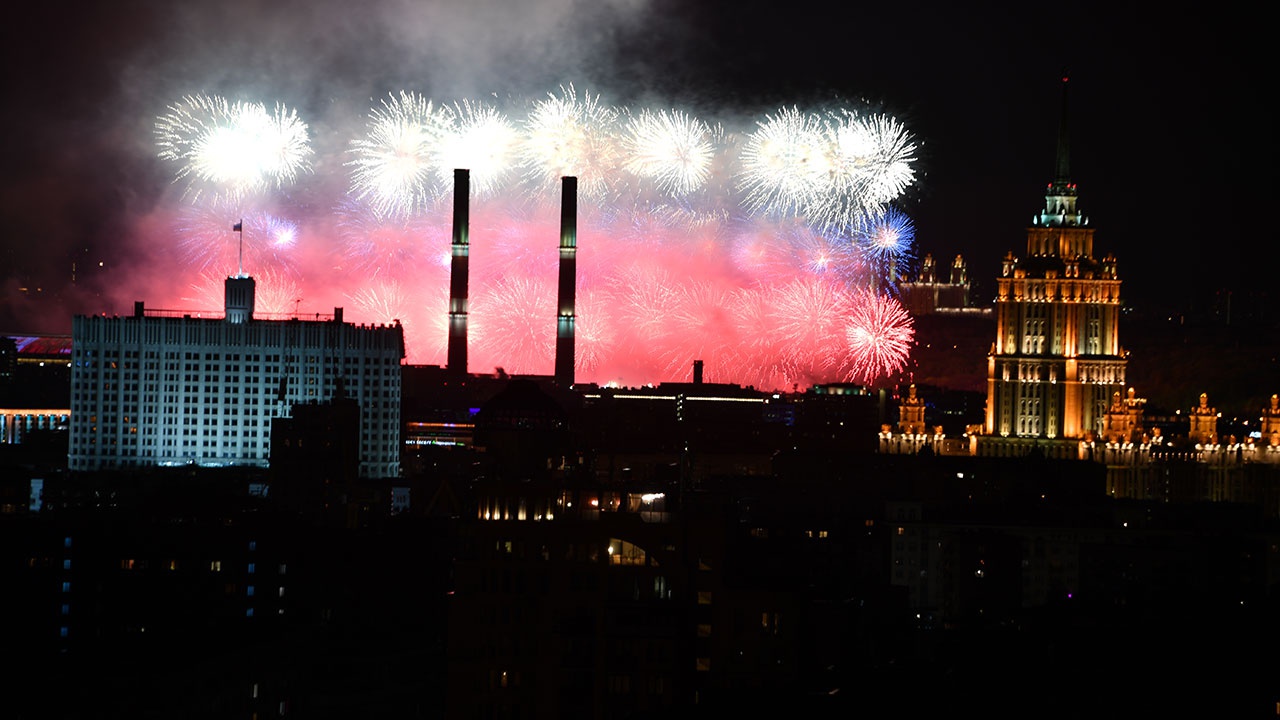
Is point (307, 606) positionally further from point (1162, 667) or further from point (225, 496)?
point (1162, 667)

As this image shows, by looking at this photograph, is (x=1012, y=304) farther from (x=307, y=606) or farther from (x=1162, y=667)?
(x=1162, y=667)

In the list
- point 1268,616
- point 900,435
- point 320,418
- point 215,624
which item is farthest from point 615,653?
point 900,435

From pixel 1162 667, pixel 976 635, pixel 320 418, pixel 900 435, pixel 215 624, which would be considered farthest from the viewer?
pixel 900 435

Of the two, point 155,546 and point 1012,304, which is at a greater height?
point 1012,304

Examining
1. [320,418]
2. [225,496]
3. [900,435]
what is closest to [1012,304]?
[900,435]

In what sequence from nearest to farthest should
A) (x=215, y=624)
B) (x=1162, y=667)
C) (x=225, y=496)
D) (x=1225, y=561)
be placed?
(x=1162, y=667)
(x=215, y=624)
(x=1225, y=561)
(x=225, y=496)

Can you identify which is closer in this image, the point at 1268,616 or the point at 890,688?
the point at 890,688
